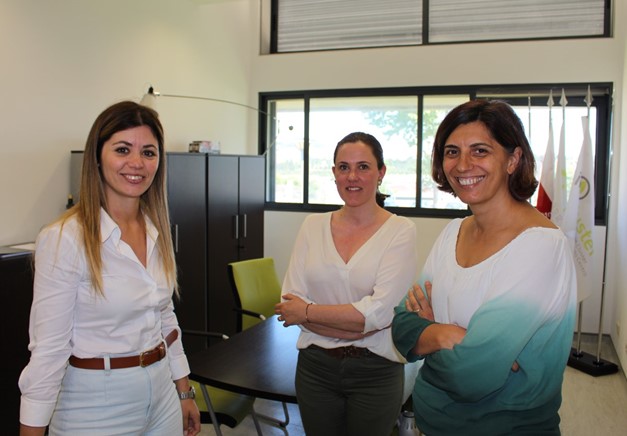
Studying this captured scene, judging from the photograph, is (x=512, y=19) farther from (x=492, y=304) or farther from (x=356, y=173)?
(x=492, y=304)

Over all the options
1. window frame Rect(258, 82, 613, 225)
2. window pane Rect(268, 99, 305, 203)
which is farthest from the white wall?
window pane Rect(268, 99, 305, 203)

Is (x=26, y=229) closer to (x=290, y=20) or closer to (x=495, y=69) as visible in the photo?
(x=290, y=20)

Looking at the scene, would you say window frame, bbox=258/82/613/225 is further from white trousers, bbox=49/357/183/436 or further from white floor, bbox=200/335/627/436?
white trousers, bbox=49/357/183/436

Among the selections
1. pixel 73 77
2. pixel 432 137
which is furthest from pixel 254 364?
pixel 432 137

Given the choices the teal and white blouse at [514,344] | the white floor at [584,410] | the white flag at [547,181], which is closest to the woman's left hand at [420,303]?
the teal and white blouse at [514,344]

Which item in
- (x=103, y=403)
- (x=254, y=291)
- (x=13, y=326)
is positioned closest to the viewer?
(x=103, y=403)

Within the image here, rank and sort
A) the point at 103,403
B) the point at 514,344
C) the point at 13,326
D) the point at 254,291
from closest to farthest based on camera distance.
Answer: the point at 514,344, the point at 103,403, the point at 13,326, the point at 254,291

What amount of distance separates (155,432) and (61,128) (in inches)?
112

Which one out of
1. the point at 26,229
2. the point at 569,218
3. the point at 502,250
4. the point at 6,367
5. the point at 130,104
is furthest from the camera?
the point at 569,218

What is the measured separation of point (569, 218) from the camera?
15.4 ft

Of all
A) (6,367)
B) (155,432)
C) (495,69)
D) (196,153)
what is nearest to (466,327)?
(155,432)

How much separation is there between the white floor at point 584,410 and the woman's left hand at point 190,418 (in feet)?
5.32

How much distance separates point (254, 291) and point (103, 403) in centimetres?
212

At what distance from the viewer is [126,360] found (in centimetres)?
148
